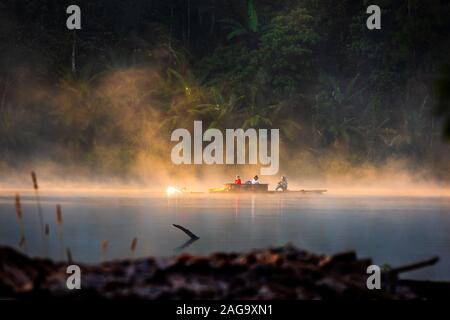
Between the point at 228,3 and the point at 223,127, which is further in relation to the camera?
the point at 228,3

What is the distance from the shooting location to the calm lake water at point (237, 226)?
16906 mm

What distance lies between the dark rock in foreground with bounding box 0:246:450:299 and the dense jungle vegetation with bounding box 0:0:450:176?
29457 millimetres

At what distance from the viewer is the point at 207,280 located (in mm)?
9961

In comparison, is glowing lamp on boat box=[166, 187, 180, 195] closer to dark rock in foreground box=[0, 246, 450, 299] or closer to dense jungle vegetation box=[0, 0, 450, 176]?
dense jungle vegetation box=[0, 0, 450, 176]

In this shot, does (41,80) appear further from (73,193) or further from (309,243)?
(309,243)

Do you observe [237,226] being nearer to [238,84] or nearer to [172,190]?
[172,190]

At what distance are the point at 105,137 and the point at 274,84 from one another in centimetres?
677

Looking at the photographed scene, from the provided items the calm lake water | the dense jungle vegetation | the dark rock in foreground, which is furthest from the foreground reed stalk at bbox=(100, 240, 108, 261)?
the dense jungle vegetation

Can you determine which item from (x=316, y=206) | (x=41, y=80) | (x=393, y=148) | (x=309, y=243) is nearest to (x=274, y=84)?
(x=393, y=148)

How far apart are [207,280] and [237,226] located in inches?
473

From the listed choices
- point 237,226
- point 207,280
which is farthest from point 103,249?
point 237,226

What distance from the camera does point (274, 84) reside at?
133 feet

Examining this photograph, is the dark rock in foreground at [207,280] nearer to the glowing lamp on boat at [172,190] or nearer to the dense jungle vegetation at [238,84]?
the glowing lamp on boat at [172,190]

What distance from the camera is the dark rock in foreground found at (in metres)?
9.48
